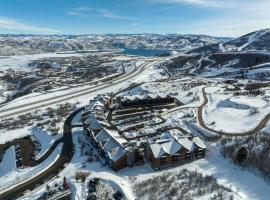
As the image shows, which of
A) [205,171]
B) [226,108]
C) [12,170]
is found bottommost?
[12,170]

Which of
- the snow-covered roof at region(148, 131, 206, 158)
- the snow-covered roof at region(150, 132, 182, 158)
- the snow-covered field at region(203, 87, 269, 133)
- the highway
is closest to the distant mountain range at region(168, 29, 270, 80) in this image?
the snow-covered field at region(203, 87, 269, 133)

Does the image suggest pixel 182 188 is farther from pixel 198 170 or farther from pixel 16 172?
pixel 16 172

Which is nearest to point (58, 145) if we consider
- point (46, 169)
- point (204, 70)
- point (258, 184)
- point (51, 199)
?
point (46, 169)

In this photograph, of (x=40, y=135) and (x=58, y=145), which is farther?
(x=40, y=135)

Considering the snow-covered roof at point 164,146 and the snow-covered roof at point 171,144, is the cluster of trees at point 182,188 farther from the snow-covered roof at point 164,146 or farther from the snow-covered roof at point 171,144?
the snow-covered roof at point 171,144

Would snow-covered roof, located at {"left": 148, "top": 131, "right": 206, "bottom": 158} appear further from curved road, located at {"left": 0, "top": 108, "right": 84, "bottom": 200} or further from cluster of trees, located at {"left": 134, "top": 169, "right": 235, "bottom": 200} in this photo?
curved road, located at {"left": 0, "top": 108, "right": 84, "bottom": 200}

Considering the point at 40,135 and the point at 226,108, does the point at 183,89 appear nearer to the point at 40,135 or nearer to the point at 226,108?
the point at 226,108
